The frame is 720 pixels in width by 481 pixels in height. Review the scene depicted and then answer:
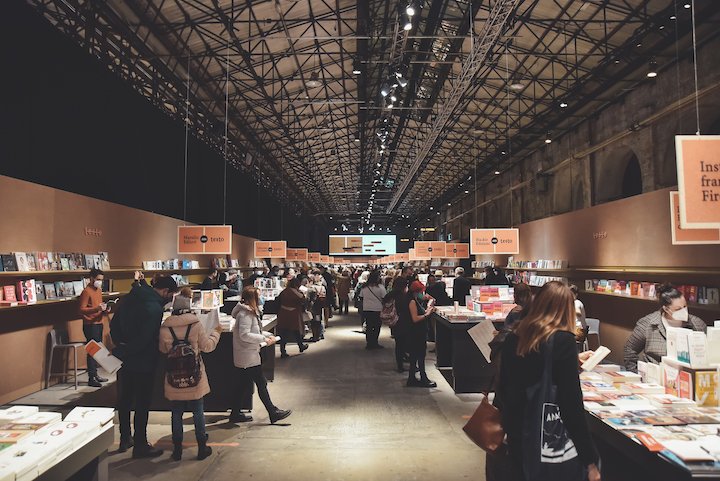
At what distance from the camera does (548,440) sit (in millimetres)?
2078

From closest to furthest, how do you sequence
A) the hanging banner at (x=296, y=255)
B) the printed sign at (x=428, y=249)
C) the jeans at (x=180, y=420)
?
the jeans at (x=180, y=420) → the printed sign at (x=428, y=249) → the hanging banner at (x=296, y=255)

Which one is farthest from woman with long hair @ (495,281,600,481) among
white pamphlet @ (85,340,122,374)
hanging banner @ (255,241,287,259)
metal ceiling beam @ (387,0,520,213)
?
hanging banner @ (255,241,287,259)

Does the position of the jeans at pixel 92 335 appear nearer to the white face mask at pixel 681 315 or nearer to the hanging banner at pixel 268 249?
the white face mask at pixel 681 315

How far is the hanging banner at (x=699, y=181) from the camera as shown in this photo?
316 centimetres

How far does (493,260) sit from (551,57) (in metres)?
9.45

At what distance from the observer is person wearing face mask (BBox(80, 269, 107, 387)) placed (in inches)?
285

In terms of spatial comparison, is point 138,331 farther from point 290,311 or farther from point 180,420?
point 290,311

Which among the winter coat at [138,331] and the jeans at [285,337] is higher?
the winter coat at [138,331]

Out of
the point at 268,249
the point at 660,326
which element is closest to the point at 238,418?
the point at 660,326

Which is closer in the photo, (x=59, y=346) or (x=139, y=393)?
(x=139, y=393)

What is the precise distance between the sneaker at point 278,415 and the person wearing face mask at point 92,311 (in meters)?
3.52

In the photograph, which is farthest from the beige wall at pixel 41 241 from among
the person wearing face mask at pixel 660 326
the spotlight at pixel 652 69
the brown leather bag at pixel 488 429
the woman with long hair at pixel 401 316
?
the spotlight at pixel 652 69

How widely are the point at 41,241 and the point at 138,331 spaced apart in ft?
13.5

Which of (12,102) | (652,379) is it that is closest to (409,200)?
(12,102)
